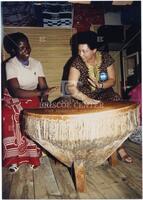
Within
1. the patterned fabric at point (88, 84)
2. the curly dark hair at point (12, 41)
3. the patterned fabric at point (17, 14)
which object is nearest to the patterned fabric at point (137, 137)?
the patterned fabric at point (88, 84)

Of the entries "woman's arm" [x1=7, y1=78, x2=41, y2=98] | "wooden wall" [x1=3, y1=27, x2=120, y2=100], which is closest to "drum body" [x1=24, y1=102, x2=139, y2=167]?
"woman's arm" [x1=7, y1=78, x2=41, y2=98]

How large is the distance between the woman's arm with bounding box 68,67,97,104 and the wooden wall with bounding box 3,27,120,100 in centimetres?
161

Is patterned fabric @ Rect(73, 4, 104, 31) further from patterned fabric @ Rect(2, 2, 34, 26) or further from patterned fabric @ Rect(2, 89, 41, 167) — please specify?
patterned fabric @ Rect(2, 89, 41, 167)

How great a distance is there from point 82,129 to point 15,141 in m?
1.16

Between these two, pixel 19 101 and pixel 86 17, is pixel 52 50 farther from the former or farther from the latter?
pixel 19 101

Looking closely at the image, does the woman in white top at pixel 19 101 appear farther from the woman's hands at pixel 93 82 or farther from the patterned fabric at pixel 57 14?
the patterned fabric at pixel 57 14

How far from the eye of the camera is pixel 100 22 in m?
4.36

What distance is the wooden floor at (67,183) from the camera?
1.88 metres

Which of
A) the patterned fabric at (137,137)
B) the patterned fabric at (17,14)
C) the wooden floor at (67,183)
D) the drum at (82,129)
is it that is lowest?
the wooden floor at (67,183)

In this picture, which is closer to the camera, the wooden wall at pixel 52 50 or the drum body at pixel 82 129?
the drum body at pixel 82 129

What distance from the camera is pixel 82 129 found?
5.53ft

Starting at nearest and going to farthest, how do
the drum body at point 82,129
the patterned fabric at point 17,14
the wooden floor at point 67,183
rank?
the drum body at point 82,129
the wooden floor at point 67,183
the patterned fabric at point 17,14

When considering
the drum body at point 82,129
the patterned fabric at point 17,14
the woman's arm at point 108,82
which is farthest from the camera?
the patterned fabric at point 17,14

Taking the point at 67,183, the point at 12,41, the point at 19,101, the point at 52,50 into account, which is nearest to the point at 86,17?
the point at 52,50
